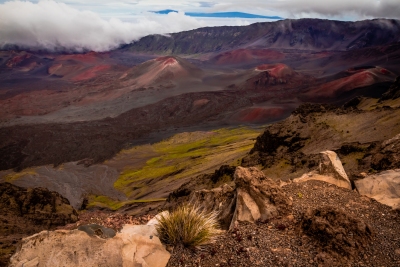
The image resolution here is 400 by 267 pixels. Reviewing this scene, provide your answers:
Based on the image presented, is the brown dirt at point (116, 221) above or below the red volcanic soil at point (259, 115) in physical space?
above

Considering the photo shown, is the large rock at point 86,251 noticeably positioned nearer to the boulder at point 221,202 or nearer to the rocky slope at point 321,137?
the boulder at point 221,202

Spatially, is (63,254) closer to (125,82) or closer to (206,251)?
(206,251)

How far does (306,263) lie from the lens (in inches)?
278

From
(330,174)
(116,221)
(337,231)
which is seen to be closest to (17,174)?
(116,221)

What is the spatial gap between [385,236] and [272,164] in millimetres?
15739

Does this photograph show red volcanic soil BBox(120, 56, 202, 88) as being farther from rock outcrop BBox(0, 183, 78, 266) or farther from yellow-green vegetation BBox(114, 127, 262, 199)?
rock outcrop BBox(0, 183, 78, 266)

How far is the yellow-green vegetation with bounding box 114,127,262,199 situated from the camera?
43656mm

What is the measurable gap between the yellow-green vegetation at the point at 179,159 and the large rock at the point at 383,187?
23.5 m

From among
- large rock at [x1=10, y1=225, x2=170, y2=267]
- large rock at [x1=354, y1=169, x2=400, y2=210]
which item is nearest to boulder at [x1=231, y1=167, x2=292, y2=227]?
large rock at [x1=10, y1=225, x2=170, y2=267]

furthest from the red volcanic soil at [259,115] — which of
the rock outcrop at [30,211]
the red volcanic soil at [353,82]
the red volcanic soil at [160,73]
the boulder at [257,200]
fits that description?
the boulder at [257,200]

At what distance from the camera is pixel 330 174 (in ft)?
36.5

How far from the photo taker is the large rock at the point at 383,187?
29.7 ft

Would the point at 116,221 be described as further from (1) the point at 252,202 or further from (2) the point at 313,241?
(2) the point at 313,241

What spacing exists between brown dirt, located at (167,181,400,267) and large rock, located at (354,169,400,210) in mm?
372
